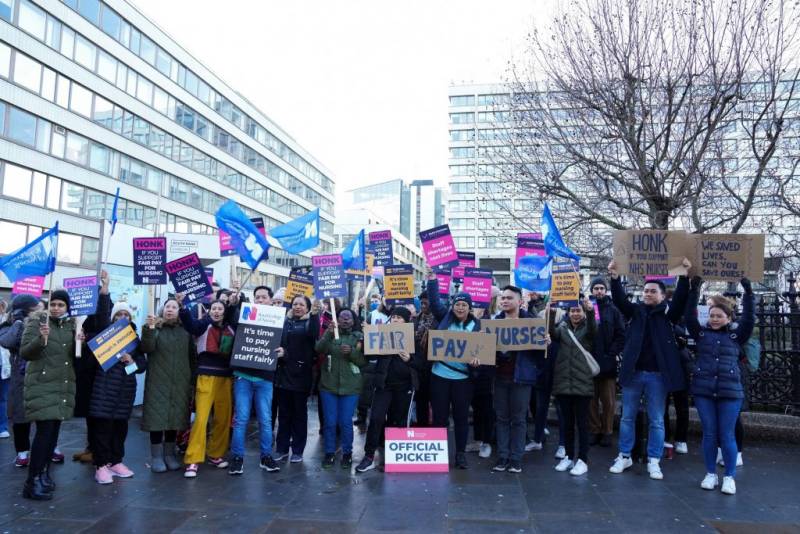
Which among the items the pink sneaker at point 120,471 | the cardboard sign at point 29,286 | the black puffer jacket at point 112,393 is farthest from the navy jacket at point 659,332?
the cardboard sign at point 29,286

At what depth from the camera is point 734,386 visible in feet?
19.7

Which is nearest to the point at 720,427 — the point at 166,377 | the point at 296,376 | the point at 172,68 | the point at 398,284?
the point at 398,284

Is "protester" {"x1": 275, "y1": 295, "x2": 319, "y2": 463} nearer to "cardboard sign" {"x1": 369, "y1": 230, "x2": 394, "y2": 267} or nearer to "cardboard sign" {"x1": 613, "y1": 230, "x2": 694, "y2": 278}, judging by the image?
"cardboard sign" {"x1": 613, "y1": 230, "x2": 694, "y2": 278}

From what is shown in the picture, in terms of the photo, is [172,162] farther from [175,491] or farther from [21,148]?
[175,491]

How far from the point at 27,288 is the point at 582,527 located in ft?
27.9

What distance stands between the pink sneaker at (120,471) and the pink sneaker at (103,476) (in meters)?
0.12

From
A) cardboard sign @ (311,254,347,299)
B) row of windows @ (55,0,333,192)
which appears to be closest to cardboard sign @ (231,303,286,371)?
cardboard sign @ (311,254,347,299)

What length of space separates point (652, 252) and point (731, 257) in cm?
89

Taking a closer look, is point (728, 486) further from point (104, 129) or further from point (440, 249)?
point (104, 129)

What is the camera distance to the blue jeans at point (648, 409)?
6500 millimetres

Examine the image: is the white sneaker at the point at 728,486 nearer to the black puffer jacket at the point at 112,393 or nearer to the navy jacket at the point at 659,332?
the navy jacket at the point at 659,332

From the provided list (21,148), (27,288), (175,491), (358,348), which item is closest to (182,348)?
(175,491)

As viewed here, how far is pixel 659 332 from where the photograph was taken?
655 cm

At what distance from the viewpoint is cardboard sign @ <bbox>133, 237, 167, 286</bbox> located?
316 inches
